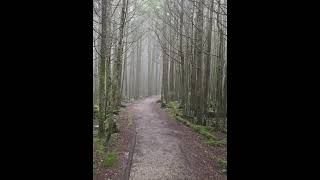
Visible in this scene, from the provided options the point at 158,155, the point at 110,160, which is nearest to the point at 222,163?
the point at 158,155

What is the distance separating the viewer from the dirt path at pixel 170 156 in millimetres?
7762

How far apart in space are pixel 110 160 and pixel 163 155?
171 centimetres

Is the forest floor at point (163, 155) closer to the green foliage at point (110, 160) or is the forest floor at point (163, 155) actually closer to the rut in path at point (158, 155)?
the rut in path at point (158, 155)

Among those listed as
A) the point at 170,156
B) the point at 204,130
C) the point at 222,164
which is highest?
the point at 204,130

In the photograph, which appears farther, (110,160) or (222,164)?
(222,164)

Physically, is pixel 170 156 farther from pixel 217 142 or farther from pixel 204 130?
pixel 204 130

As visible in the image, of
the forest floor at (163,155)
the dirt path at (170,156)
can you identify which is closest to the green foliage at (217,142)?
the forest floor at (163,155)

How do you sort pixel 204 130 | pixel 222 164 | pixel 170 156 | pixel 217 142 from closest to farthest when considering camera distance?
pixel 222 164 < pixel 170 156 < pixel 217 142 < pixel 204 130

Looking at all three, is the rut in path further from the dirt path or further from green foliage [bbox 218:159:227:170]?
green foliage [bbox 218:159:227:170]

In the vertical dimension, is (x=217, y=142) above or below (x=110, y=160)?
above

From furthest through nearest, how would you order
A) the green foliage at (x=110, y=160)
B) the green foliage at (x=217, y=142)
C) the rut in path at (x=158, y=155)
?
the green foliage at (x=217, y=142) → the green foliage at (x=110, y=160) → the rut in path at (x=158, y=155)

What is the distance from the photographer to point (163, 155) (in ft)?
30.1
